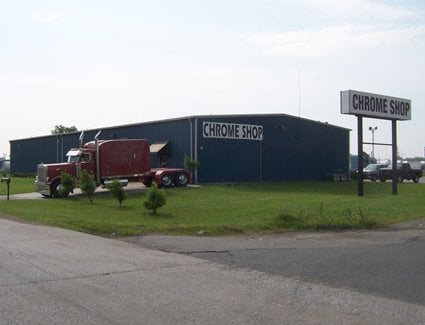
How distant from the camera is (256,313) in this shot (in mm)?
6676

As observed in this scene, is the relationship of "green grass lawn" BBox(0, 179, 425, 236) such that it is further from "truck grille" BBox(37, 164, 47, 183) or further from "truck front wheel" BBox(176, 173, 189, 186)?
"truck front wheel" BBox(176, 173, 189, 186)

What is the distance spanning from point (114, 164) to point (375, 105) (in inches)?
595

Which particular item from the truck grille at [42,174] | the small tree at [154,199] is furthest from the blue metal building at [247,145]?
the small tree at [154,199]

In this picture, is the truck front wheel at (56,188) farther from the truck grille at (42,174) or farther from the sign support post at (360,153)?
the sign support post at (360,153)

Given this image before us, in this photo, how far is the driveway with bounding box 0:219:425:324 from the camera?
6492mm

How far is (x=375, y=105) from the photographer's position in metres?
28.7

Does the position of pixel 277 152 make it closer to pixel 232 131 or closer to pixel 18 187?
pixel 232 131

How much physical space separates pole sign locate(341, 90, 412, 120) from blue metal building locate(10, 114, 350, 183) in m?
13.8

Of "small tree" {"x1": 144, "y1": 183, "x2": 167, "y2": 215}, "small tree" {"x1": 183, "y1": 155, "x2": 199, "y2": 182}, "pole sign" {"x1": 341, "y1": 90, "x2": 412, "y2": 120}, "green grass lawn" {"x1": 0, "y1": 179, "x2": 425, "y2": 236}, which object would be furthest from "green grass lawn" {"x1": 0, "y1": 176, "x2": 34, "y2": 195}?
"pole sign" {"x1": 341, "y1": 90, "x2": 412, "y2": 120}

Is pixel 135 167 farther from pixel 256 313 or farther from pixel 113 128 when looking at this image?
pixel 256 313

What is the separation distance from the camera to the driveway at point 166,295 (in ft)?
21.3

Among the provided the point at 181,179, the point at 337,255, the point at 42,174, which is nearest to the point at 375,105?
the point at 181,179

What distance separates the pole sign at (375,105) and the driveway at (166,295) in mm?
17914

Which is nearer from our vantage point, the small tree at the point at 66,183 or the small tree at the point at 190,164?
the small tree at the point at 66,183
